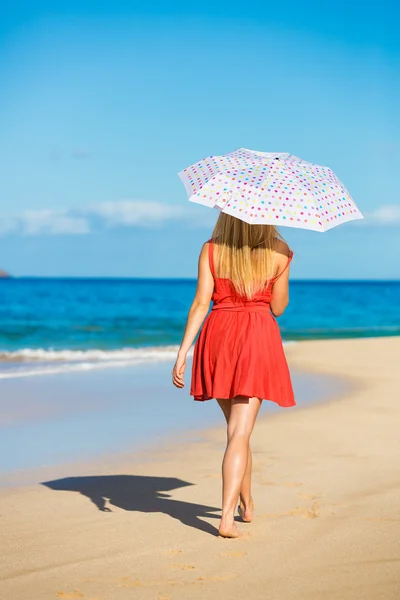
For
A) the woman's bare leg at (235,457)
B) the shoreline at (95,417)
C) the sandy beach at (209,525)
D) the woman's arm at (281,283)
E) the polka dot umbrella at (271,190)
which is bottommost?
the shoreline at (95,417)

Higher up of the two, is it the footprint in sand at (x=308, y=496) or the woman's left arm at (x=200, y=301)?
the woman's left arm at (x=200, y=301)

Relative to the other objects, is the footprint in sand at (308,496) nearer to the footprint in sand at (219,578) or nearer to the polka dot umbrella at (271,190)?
the footprint in sand at (219,578)

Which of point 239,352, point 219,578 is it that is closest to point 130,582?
point 219,578

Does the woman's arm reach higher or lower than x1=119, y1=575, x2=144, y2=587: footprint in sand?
higher

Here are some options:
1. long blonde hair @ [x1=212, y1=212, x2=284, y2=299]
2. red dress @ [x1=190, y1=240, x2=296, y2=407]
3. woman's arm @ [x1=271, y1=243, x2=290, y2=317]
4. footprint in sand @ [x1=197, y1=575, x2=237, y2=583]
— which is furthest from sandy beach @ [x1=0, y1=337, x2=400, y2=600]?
long blonde hair @ [x1=212, y1=212, x2=284, y2=299]

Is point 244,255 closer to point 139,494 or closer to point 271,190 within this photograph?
point 271,190

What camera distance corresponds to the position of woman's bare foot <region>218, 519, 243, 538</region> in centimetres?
444

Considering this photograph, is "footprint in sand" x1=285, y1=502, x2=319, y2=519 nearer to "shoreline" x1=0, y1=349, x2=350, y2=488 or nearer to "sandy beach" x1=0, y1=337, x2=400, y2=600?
"sandy beach" x1=0, y1=337, x2=400, y2=600

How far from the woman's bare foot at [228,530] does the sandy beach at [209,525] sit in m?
0.04

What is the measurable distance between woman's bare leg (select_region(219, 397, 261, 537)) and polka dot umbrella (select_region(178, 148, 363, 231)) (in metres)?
1.03

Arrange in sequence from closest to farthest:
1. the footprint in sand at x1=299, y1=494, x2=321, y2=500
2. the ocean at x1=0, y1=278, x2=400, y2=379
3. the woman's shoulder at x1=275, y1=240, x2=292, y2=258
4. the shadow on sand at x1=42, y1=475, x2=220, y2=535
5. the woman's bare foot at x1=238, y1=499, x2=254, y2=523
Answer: the woman's shoulder at x1=275, y1=240, x2=292, y2=258 < the woman's bare foot at x1=238, y1=499, x2=254, y2=523 < the shadow on sand at x1=42, y1=475, x2=220, y2=535 < the footprint in sand at x1=299, y1=494, x2=321, y2=500 < the ocean at x1=0, y1=278, x2=400, y2=379

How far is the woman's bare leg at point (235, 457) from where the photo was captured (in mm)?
4414

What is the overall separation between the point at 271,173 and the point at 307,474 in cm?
255

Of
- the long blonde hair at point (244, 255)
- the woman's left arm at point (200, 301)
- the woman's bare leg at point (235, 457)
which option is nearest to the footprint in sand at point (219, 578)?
the woman's bare leg at point (235, 457)
